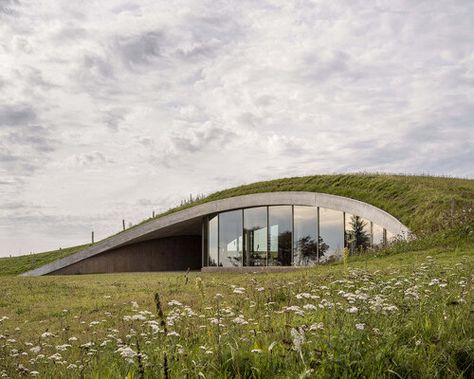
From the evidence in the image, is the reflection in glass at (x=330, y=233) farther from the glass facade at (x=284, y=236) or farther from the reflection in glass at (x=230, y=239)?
the reflection in glass at (x=230, y=239)

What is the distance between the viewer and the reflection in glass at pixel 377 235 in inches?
1044

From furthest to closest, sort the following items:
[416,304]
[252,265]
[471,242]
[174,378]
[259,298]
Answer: [252,265] → [471,242] → [259,298] → [416,304] → [174,378]

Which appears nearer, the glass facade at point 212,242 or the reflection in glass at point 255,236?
the reflection in glass at point 255,236

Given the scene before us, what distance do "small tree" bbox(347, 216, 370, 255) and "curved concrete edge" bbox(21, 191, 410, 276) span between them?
0.56 meters

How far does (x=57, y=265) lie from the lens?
3606cm

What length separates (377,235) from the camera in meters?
26.8

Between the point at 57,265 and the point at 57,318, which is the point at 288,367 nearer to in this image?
the point at 57,318

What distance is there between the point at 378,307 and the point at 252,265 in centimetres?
2637

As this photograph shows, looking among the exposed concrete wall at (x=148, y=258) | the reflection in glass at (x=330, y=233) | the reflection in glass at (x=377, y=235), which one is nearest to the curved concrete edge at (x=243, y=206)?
the reflection in glass at (x=377, y=235)

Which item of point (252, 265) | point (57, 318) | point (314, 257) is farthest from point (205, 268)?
point (57, 318)

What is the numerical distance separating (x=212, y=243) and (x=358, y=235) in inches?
397

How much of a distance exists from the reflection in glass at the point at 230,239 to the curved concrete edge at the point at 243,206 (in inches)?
28.4

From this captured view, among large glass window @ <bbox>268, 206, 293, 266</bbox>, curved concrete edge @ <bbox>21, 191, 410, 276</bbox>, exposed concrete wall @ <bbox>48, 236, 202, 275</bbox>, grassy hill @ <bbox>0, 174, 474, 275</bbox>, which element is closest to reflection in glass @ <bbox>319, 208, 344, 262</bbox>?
curved concrete edge @ <bbox>21, 191, 410, 276</bbox>

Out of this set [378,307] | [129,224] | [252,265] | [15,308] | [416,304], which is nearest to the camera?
[378,307]
